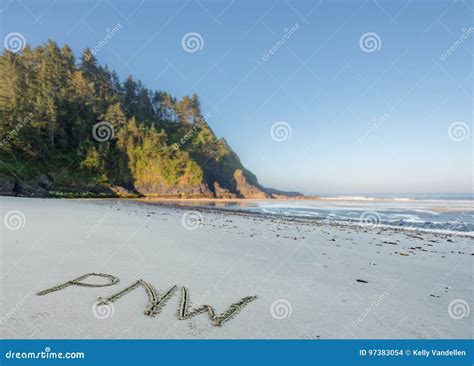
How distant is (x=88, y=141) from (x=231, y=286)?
4519 cm

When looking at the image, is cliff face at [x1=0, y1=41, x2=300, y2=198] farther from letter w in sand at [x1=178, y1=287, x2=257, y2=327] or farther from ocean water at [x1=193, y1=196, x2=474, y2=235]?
letter w in sand at [x1=178, y1=287, x2=257, y2=327]

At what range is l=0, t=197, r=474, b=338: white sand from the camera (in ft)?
8.21

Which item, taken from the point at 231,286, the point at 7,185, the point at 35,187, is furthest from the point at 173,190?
the point at 231,286

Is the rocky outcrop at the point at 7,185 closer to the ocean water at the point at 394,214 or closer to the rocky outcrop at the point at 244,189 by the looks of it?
the ocean water at the point at 394,214

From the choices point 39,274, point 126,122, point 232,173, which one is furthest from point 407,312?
point 232,173

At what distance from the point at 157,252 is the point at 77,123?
1770 inches

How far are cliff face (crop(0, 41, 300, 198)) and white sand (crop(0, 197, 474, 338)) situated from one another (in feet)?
83.4

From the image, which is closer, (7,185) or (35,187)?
(7,185)

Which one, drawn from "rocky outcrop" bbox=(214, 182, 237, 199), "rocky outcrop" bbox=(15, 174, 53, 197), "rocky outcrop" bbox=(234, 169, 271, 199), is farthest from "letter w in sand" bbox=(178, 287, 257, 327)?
"rocky outcrop" bbox=(234, 169, 271, 199)

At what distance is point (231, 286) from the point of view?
11.5 ft

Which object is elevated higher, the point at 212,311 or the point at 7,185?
the point at 212,311

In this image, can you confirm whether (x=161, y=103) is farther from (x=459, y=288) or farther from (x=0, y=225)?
(x=459, y=288)

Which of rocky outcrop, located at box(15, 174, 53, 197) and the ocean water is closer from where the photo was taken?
the ocean water

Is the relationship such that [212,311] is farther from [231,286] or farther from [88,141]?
[88,141]
